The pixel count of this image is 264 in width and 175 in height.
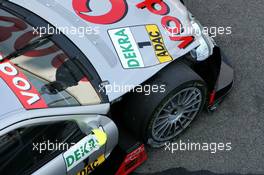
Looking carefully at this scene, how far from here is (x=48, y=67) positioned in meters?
3.13

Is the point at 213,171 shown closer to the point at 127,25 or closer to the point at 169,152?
the point at 169,152

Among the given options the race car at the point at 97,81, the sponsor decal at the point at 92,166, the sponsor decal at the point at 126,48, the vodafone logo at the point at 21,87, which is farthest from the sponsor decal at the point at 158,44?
the vodafone logo at the point at 21,87

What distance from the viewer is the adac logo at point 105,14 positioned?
357cm

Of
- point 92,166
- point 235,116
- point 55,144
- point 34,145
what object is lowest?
point 235,116

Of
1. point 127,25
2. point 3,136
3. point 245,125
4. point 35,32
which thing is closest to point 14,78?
point 3,136

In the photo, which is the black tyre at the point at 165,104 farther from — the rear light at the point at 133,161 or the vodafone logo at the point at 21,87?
the vodafone logo at the point at 21,87

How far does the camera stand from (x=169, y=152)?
3994 millimetres

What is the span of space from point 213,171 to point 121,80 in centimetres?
133

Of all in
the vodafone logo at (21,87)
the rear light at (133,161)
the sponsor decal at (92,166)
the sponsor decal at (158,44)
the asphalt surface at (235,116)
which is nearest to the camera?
the vodafone logo at (21,87)

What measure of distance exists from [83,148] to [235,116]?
6.10 feet

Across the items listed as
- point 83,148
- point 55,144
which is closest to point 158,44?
point 83,148

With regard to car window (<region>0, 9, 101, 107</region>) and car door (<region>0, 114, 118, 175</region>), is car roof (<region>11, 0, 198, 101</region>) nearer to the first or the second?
car window (<region>0, 9, 101, 107</region>)

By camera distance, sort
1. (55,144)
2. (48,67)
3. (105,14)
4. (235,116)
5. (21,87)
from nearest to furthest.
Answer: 1. (21,87)
2. (55,144)
3. (48,67)
4. (105,14)
5. (235,116)

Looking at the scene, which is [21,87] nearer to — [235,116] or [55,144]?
[55,144]
